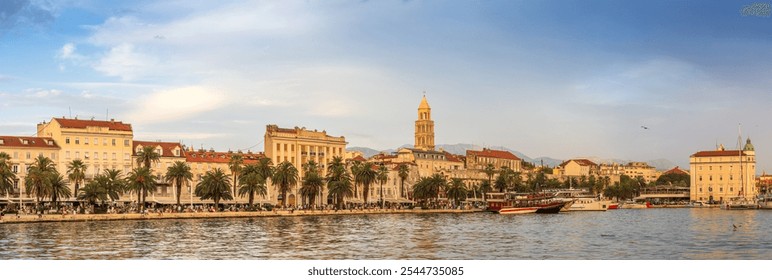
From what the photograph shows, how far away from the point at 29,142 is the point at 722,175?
93849 mm

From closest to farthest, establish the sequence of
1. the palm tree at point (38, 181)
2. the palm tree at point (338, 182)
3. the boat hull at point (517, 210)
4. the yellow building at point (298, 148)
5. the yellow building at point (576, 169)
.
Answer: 1. the palm tree at point (38, 181)
2. the palm tree at point (338, 182)
3. the boat hull at point (517, 210)
4. the yellow building at point (298, 148)
5. the yellow building at point (576, 169)

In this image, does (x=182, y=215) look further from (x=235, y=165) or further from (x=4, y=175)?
(x=235, y=165)

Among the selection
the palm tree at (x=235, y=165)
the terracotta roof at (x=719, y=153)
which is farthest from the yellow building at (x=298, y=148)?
the terracotta roof at (x=719, y=153)

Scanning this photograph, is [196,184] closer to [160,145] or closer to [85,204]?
[160,145]

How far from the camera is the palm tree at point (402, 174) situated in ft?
394

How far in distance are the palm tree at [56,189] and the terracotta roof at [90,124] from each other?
10.9 m

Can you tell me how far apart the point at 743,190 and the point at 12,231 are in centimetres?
10413

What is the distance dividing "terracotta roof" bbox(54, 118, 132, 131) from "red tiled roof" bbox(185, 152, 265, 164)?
28.4 feet

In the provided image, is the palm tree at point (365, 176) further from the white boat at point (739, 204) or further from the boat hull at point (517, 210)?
the white boat at point (739, 204)

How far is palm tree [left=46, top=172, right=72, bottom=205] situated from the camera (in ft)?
242

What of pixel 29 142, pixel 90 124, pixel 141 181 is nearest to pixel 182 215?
pixel 141 181

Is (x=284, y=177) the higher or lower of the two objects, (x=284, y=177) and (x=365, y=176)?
the lower

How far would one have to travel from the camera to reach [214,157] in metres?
103
